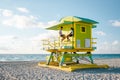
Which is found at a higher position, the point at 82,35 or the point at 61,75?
the point at 82,35

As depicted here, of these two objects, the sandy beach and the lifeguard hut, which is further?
the lifeguard hut

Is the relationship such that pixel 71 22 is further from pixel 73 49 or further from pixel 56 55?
pixel 56 55

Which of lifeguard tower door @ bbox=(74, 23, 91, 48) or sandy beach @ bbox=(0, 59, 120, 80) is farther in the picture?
lifeguard tower door @ bbox=(74, 23, 91, 48)

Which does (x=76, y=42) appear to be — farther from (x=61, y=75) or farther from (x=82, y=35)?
(x=61, y=75)

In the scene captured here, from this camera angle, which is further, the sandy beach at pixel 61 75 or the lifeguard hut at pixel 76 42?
the lifeguard hut at pixel 76 42

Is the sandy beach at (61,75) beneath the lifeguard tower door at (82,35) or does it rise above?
beneath

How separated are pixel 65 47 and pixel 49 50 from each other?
10.00 feet

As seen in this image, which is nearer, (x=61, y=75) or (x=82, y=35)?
(x=61, y=75)

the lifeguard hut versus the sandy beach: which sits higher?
the lifeguard hut

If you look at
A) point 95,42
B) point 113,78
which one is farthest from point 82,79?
point 95,42

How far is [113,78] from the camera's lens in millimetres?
14406

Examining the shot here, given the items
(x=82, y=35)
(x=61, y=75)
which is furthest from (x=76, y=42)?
(x=61, y=75)

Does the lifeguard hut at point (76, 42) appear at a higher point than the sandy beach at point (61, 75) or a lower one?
higher

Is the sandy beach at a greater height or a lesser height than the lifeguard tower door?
lesser
